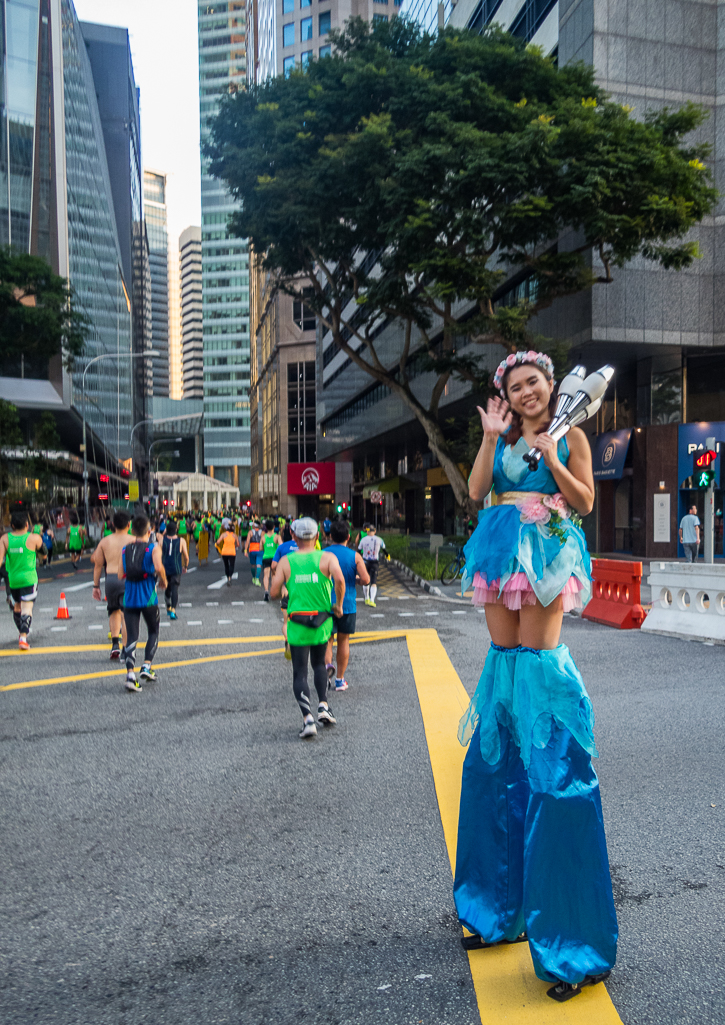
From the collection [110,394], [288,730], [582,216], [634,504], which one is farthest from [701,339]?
[110,394]

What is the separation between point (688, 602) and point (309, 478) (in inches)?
1669

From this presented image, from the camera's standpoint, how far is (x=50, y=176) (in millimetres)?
49750

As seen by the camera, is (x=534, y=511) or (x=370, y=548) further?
(x=370, y=548)

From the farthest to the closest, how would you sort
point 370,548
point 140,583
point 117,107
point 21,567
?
1. point 117,107
2. point 370,548
3. point 21,567
4. point 140,583

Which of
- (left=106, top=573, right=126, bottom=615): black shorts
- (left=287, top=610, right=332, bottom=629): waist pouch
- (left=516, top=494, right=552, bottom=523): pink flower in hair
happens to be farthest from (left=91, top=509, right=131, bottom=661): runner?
(left=516, top=494, right=552, bottom=523): pink flower in hair

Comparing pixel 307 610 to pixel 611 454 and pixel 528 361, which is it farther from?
pixel 611 454

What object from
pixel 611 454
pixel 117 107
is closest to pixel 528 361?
pixel 611 454

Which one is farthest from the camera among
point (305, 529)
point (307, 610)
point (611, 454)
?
point (611, 454)

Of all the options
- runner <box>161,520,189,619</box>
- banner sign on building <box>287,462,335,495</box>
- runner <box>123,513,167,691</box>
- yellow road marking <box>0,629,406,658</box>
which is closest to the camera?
runner <box>123,513,167,691</box>

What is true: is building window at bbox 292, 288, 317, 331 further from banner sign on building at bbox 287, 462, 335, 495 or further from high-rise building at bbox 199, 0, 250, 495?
high-rise building at bbox 199, 0, 250, 495

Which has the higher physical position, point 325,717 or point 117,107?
point 117,107

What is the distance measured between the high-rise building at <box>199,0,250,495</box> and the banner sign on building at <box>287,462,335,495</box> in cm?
8551

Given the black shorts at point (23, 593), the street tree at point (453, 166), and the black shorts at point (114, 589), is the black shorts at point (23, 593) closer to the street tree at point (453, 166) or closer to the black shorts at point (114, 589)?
the black shorts at point (114, 589)

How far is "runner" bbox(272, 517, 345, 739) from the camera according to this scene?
20.5 ft
